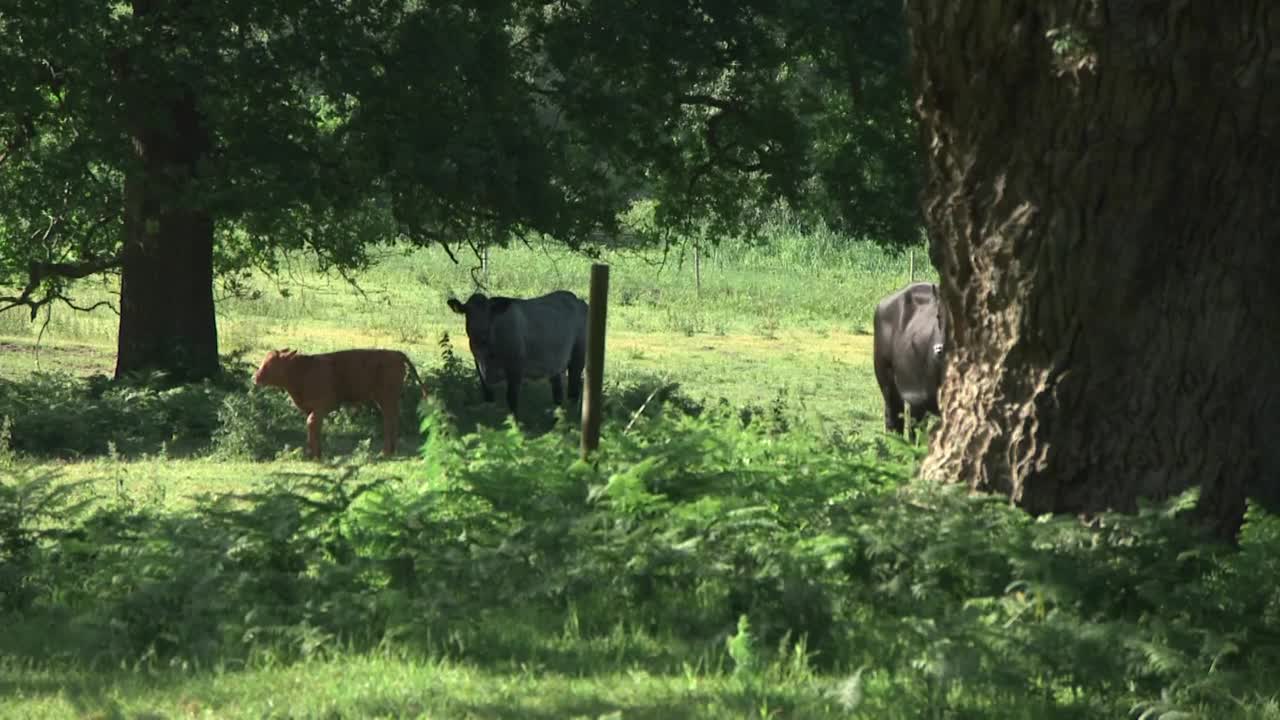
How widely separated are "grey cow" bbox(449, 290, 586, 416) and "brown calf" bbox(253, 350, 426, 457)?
233 centimetres

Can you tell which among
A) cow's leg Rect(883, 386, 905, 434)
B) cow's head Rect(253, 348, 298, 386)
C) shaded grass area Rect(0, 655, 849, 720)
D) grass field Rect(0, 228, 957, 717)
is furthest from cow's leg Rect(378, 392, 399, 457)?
shaded grass area Rect(0, 655, 849, 720)

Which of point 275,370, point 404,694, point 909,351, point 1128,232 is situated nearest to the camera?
point 404,694

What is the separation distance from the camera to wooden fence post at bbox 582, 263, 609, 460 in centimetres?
947

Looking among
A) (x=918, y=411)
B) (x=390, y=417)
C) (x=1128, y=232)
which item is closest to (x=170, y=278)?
(x=390, y=417)

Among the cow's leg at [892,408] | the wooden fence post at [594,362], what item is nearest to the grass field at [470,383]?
the wooden fence post at [594,362]

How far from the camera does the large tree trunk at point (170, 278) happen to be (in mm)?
19297

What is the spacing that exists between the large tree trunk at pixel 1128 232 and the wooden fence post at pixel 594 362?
214 centimetres

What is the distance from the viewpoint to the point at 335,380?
54.1 ft

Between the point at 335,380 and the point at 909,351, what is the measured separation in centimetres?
528

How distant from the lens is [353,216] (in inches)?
850

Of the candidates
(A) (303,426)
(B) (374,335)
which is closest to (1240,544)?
(A) (303,426)

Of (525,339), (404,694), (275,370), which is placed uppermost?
(525,339)

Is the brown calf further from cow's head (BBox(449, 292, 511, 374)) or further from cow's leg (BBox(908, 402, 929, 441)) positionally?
cow's leg (BBox(908, 402, 929, 441))

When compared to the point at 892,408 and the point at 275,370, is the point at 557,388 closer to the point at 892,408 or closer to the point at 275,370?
the point at 892,408
